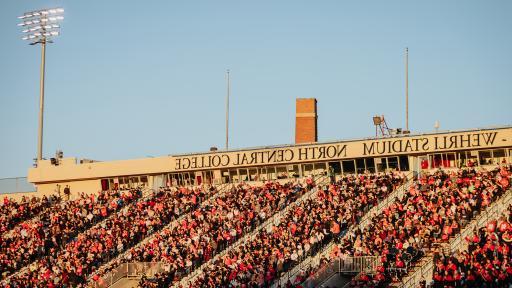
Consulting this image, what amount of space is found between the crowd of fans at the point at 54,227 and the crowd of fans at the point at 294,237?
11489mm

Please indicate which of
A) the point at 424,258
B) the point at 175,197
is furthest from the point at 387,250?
the point at 175,197

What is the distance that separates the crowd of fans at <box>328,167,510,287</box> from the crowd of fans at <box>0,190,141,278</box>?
19652 millimetres

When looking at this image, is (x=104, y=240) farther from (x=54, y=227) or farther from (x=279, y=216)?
(x=279, y=216)

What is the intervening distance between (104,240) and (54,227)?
16.2 feet

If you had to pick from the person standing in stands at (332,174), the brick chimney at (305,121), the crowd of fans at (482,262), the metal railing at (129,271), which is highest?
the brick chimney at (305,121)

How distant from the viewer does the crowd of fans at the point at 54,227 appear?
54.8m

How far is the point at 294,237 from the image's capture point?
4456 centimetres

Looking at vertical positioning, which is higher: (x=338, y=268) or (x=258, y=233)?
(x=258, y=233)

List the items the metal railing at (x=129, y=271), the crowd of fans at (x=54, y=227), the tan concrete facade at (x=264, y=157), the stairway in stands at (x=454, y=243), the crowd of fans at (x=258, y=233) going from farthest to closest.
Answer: the crowd of fans at (x=54, y=227), the tan concrete facade at (x=264, y=157), the metal railing at (x=129, y=271), the crowd of fans at (x=258, y=233), the stairway in stands at (x=454, y=243)

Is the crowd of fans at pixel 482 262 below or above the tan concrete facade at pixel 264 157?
below

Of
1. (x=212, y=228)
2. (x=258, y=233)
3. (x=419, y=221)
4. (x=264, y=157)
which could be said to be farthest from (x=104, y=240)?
(x=419, y=221)

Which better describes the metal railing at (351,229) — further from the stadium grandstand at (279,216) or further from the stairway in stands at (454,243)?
the stairway in stands at (454,243)

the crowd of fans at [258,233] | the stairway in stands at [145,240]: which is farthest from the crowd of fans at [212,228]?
the stairway in stands at [145,240]

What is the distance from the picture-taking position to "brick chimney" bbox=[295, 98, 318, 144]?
61562mm
